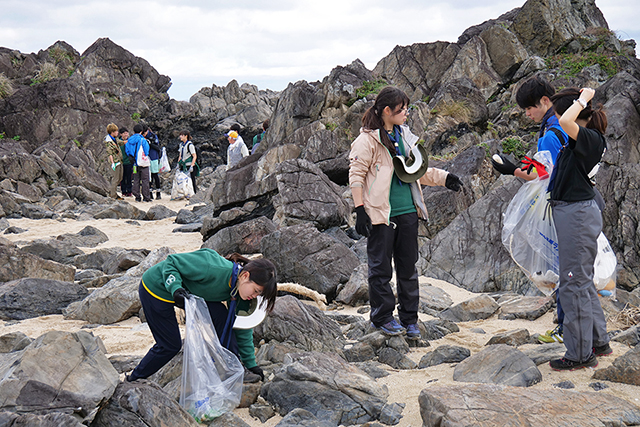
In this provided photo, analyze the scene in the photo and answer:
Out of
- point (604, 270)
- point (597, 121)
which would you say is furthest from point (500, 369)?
point (597, 121)

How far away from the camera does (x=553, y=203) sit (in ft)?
11.4

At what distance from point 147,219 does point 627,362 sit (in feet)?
37.7

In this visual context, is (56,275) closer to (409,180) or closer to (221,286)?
(221,286)

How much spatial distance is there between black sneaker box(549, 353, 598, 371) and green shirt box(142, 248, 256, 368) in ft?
6.69

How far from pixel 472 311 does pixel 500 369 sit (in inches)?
74.5

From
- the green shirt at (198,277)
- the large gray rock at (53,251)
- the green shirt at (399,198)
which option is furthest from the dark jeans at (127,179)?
the green shirt at (198,277)

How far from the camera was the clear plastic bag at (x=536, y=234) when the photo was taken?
373 cm

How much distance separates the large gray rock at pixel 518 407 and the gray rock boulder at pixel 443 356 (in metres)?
0.98

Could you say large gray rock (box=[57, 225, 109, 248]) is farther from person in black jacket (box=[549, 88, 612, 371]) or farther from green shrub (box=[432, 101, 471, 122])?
green shrub (box=[432, 101, 471, 122])

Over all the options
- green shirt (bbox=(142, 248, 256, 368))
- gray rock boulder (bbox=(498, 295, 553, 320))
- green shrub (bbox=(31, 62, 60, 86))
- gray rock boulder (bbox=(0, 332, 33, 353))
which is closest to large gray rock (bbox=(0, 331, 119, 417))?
green shirt (bbox=(142, 248, 256, 368))

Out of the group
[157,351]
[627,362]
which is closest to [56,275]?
[157,351]

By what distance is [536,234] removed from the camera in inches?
149

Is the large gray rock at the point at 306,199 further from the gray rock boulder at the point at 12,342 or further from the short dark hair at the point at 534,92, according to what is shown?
the short dark hair at the point at 534,92

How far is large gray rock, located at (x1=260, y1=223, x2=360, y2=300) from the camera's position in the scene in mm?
6309
